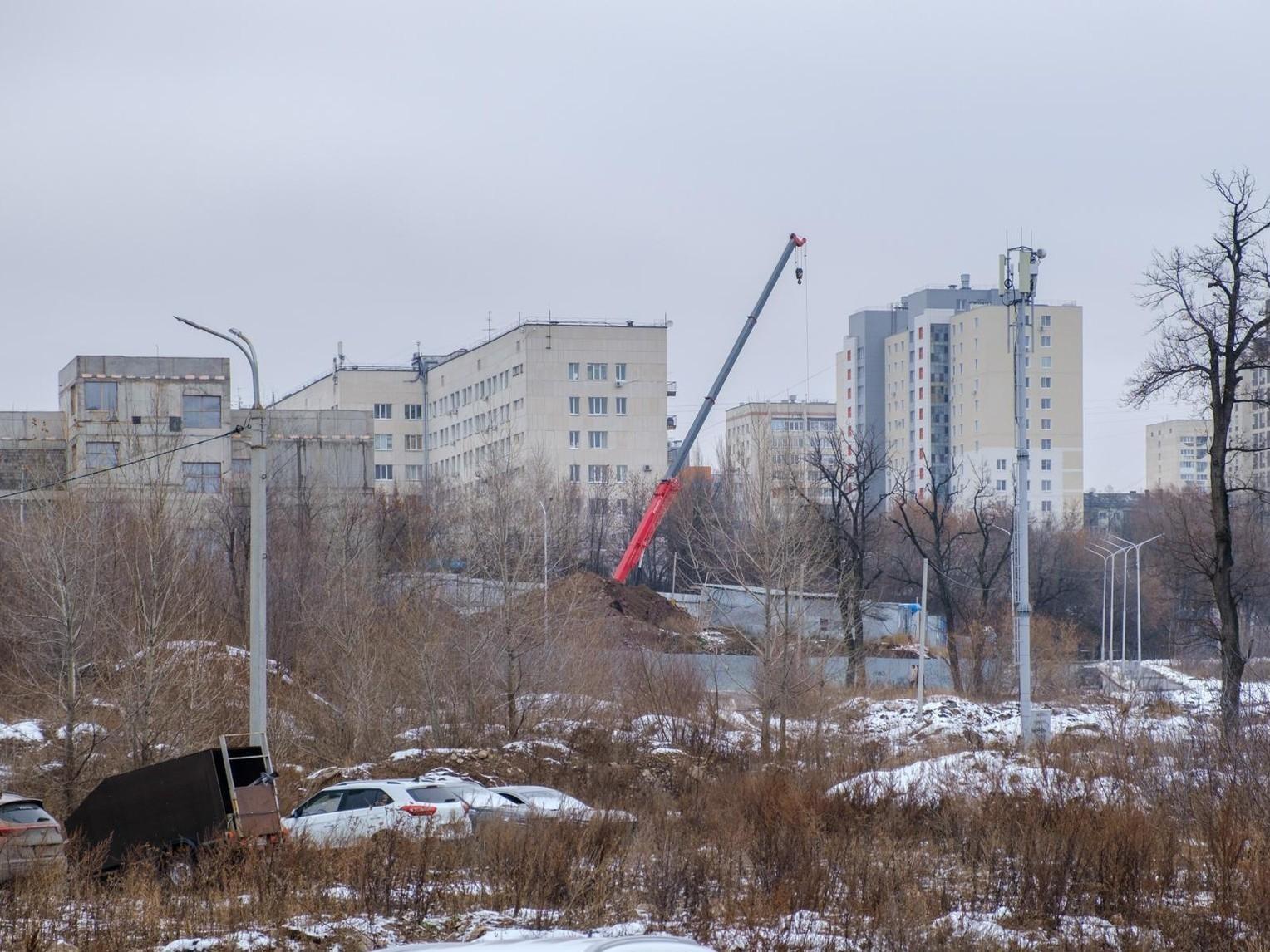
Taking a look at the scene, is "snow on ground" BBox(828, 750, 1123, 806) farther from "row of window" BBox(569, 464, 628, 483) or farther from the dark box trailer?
"row of window" BBox(569, 464, 628, 483)

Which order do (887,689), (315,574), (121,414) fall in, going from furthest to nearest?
(121,414), (887,689), (315,574)

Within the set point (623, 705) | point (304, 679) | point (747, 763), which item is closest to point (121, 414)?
point (304, 679)

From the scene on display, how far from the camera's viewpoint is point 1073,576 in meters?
83.7

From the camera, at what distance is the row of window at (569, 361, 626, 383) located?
93812 mm

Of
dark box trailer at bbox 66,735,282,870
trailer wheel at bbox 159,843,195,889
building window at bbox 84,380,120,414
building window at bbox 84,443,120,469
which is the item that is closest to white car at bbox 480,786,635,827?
dark box trailer at bbox 66,735,282,870

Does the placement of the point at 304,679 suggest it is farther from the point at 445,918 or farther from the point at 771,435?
the point at 445,918

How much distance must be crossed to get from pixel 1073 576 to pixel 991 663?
35.4 metres

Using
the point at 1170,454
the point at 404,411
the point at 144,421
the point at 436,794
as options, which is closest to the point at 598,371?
the point at 404,411

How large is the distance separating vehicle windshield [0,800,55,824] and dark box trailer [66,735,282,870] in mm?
915

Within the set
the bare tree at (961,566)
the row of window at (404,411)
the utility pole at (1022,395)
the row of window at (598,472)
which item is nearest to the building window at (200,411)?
the row of window at (598,472)

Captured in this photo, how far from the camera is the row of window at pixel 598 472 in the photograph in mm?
94562

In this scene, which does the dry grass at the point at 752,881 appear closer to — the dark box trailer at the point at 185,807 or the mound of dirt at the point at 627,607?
the dark box trailer at the point at 185,807

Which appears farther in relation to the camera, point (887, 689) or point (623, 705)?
point (887, 689)

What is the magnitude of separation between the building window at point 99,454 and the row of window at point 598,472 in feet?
121
